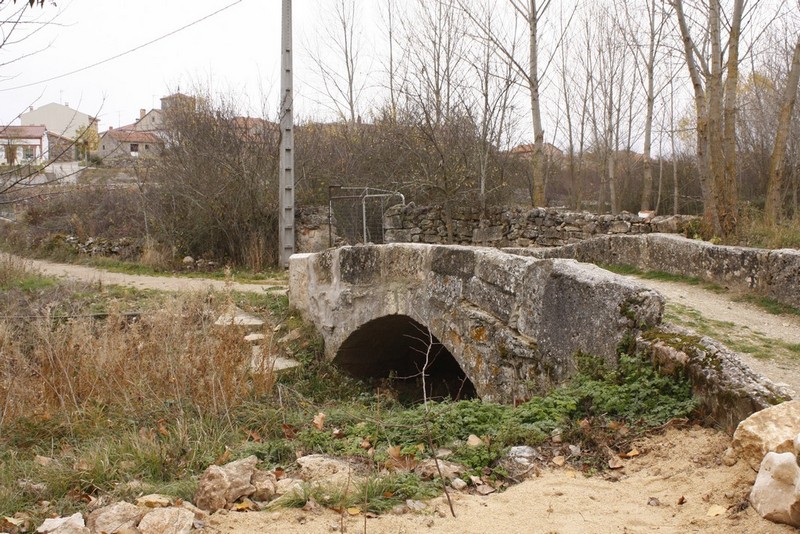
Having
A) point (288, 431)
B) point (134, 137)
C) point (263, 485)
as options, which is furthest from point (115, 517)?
point (134, 137)

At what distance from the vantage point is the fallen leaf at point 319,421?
4.70 metres

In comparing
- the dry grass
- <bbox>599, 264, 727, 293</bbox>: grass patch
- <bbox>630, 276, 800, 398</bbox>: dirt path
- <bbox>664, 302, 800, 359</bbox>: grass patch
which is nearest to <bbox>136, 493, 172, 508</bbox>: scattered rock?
the dry grass

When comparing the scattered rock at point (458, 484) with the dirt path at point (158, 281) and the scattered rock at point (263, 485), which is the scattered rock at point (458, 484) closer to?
the scattered rock at point (263, 485)

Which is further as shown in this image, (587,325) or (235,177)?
(235,177)

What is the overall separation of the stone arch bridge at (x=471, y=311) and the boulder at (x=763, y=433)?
1252mm

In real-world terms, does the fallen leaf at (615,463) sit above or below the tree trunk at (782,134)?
below

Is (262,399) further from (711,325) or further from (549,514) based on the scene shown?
(711,325)

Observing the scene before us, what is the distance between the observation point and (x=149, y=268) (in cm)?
1402

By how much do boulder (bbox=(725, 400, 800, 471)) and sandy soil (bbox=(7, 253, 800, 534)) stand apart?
68 mm

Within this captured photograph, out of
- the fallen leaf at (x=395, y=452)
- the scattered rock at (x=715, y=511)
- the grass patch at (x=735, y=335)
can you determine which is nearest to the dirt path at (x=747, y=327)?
the grass patch at (x=735, y=335)

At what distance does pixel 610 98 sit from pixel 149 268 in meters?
17.3

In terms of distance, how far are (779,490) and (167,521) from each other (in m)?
2.37

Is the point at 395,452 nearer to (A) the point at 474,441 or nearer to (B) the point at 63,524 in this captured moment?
(A) the point at 474,441

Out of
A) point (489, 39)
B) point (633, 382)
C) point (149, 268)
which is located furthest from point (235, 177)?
point (633, 382)
